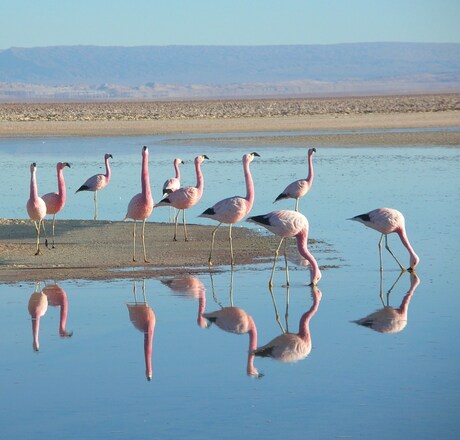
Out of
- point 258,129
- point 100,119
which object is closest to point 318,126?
point 258,129

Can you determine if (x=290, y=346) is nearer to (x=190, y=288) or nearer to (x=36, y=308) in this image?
(x=190, y=288)

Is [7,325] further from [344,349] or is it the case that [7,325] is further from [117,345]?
[344,349]

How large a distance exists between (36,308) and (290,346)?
109 inches

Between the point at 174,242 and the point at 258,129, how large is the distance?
29.1 metres

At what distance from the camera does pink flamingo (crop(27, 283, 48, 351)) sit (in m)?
9.16

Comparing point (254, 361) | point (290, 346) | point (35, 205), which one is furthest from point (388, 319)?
point (35, 205)

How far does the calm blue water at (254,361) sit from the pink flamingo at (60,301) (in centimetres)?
6

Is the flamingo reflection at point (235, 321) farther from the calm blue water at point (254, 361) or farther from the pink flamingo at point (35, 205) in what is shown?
the pink flamingo at point (35, 205)

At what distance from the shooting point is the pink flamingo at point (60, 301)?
930 centimetres

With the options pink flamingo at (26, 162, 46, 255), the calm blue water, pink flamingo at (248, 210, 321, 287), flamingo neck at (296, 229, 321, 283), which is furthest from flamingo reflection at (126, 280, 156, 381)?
pink flamingo at (26, 162, 46, 255)

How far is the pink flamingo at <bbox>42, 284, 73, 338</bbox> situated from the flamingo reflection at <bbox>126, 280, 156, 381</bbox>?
0.60 m

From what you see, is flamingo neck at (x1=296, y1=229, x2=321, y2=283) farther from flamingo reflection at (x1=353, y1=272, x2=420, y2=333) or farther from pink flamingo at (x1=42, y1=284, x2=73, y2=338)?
pink flamingo at (x1=42, y1=284, x2=73, y2=338)

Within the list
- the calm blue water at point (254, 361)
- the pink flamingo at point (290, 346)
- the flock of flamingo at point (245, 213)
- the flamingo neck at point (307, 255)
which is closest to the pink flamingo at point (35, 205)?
the flock of flamingo at point (245, 213)

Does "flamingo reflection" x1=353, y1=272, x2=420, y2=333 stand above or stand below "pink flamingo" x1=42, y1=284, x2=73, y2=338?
above
